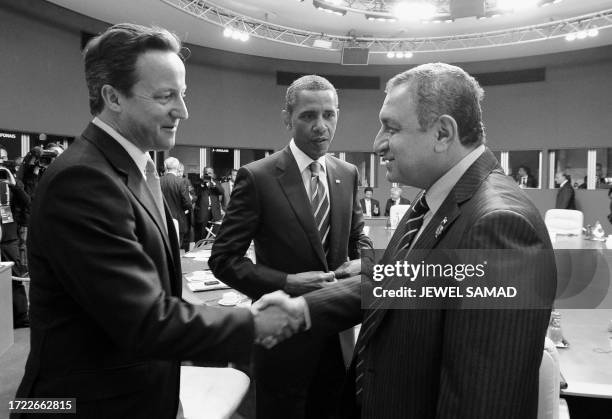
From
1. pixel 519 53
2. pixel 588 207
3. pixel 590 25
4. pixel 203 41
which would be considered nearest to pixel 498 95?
pixel 519 53

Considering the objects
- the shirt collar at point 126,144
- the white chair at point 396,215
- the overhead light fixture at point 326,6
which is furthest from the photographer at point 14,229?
the overhead light fixture at point 326,6

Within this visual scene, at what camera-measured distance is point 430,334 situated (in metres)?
1.04

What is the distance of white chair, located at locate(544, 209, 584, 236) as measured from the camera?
6465 millimetres

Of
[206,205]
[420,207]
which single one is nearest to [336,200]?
[420,207]

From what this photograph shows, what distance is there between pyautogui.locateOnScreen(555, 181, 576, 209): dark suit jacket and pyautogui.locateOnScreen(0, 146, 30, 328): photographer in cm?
1087

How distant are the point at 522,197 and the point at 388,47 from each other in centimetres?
974

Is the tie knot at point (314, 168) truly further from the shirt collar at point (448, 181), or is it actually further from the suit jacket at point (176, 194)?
the suit jacket at point (176, 194)

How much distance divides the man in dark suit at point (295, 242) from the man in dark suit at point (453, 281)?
328mm

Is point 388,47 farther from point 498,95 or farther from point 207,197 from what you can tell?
point 207,197

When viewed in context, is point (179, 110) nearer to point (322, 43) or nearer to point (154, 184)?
point (154, 184)

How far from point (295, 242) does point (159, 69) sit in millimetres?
874

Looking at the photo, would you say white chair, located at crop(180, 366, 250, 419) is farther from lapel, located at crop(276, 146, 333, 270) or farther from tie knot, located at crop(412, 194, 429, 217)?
tie knot, located at crop(412, 194, 429, 217)

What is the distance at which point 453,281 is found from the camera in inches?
41.1

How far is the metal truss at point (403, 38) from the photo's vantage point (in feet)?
25.4
